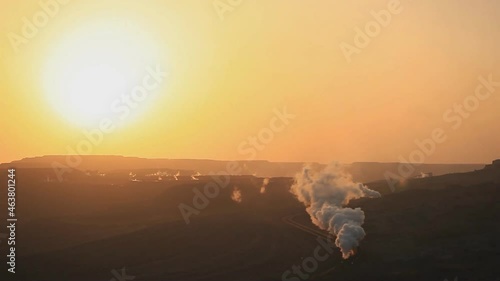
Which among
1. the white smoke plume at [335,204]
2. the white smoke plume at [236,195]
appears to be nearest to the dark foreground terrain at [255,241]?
the white smoke plume at [335,204]

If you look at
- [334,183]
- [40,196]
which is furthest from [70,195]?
[334,183]

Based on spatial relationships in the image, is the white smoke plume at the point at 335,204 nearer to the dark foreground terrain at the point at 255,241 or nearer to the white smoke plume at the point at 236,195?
the dark foreground terrain at the point at 255,241

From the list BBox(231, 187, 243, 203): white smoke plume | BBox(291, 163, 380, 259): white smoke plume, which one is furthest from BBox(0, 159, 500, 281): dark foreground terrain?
BBox(231, 187, 243, 203): white smoke plume

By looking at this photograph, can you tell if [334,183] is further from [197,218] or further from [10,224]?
[10,224]

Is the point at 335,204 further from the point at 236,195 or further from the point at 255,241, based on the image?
the point at 236,195

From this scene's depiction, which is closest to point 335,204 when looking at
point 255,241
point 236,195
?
point 255,241
